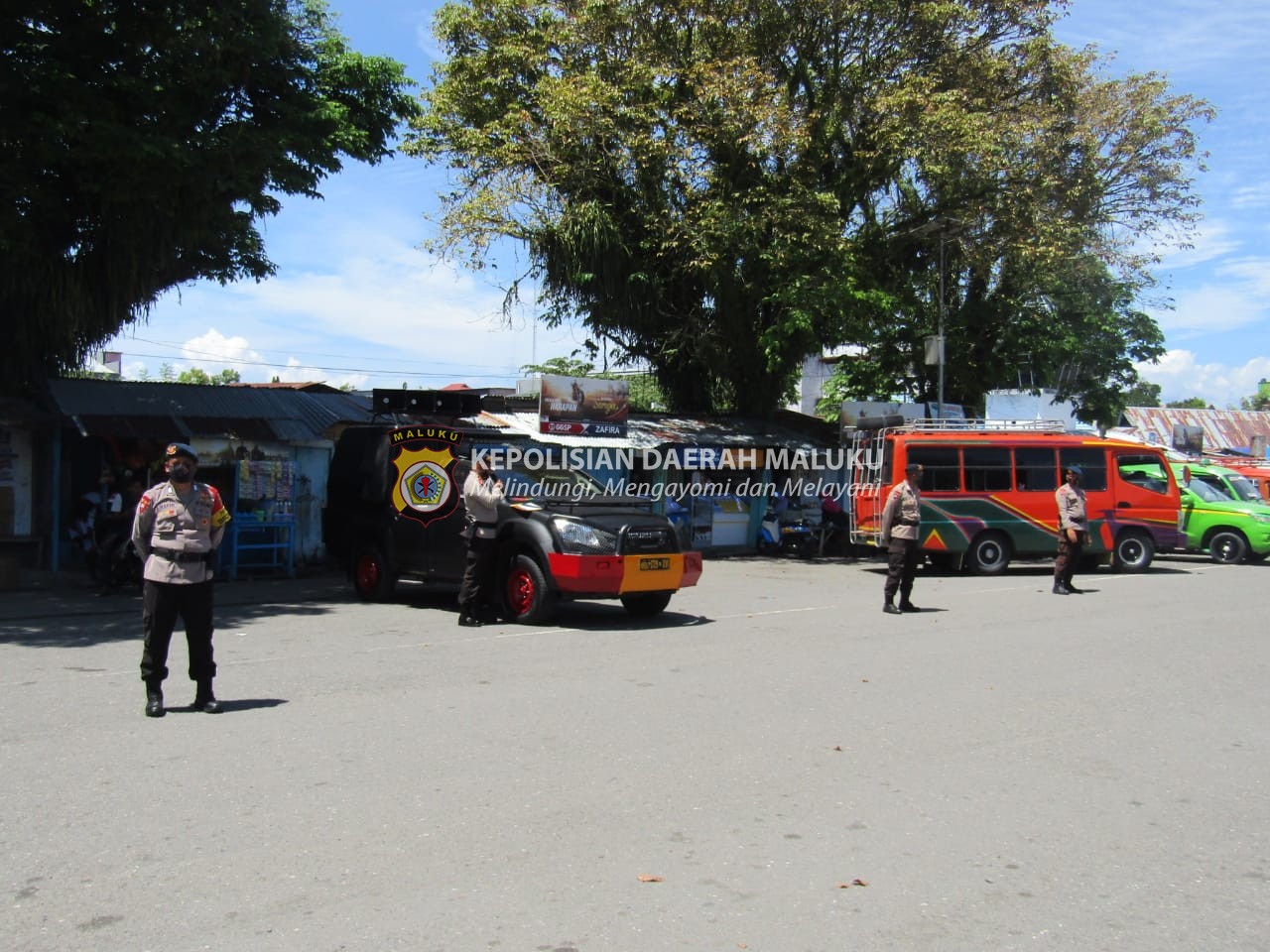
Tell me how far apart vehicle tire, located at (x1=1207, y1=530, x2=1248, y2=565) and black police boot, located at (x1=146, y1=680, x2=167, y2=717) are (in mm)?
21489

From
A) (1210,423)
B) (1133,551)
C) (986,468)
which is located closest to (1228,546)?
(1133,551)

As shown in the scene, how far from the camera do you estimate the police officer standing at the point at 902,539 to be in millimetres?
12969

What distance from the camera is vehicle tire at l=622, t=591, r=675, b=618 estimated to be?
1219cm

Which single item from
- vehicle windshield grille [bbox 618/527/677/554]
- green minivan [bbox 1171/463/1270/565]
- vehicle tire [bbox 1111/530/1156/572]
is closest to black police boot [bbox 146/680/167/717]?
vehicle windshield grille [bbox 618/527/677/554]

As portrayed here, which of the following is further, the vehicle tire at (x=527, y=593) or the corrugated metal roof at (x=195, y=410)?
the corrugated metal roof at (x=195, y=410)

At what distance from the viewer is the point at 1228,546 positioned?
73.8 ft

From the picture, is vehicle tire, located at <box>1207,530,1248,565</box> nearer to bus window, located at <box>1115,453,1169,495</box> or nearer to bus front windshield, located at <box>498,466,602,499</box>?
bus window, located at <box>1115,453,1169,495</box>

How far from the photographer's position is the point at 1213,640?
36.1 ft

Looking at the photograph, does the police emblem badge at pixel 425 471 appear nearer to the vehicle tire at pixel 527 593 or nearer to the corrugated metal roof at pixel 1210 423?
the vehicle tire at pixel 527 593

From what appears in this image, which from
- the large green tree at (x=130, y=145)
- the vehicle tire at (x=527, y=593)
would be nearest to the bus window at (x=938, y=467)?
the vehicle tire at (x=527, y=593)

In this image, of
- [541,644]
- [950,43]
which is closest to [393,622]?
[541,644]

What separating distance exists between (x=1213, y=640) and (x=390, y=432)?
372 inches

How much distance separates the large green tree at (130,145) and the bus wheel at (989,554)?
1263cm

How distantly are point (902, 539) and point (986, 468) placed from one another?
732cm
